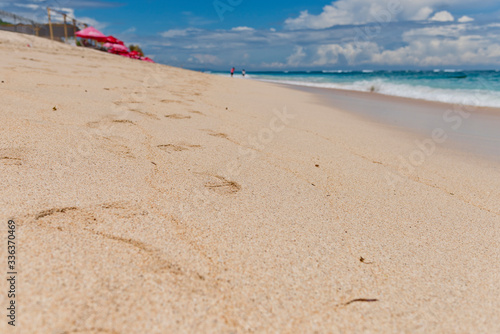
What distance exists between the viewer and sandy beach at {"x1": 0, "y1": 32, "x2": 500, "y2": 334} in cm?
78

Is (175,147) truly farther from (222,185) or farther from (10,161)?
(10,161)

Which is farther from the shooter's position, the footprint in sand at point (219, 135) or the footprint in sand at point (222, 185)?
the footprint in sand at point (219, 135)

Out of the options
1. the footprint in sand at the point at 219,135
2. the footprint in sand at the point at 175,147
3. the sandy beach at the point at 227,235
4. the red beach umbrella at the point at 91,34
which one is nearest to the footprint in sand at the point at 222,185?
the sandy beach at the point at 227,235

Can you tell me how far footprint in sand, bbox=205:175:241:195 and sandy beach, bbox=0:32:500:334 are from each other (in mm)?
12

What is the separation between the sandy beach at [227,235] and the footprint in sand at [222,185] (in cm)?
1

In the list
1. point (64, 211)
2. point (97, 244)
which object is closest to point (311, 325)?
point (97, 244)

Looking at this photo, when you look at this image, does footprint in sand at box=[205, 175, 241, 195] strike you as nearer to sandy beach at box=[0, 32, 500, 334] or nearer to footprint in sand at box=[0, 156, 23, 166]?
sandy beach at box=[0, 32, 500, 334]

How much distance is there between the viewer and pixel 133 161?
1.64 metres

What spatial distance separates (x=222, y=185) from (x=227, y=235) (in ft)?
1.58

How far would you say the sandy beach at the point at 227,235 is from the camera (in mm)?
782

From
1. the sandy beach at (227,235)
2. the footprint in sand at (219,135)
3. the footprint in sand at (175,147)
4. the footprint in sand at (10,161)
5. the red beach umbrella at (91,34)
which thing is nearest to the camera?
the sandy beach at (227,235)

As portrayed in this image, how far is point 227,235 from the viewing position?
44.0 inches

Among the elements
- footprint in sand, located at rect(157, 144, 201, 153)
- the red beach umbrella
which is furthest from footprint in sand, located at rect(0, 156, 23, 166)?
the red beach umbrella

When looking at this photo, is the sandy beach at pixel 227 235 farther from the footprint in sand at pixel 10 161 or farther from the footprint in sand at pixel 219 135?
the footprint in sand at pixel 219 135
